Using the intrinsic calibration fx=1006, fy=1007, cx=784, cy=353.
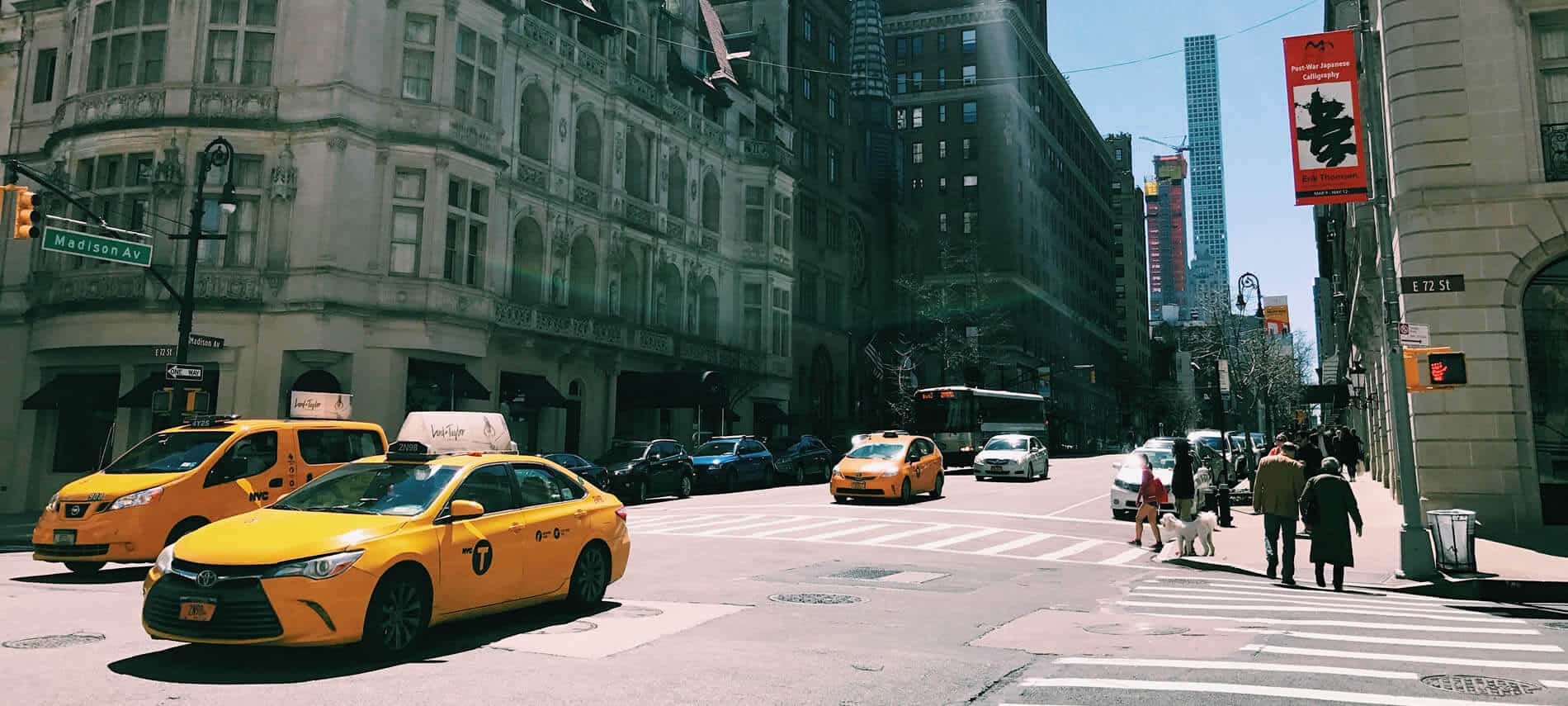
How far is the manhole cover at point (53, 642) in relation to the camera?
8.08m

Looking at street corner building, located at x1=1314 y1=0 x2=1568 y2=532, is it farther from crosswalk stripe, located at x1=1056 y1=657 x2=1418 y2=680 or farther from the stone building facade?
the stone building facade

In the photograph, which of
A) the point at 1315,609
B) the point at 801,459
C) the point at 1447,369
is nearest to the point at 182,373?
the point at 1315,609

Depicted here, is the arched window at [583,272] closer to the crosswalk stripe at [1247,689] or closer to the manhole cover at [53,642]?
the manhole cover at [53,642]

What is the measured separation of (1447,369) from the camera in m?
15.0

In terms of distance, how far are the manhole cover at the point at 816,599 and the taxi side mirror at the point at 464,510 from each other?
3.88 metres

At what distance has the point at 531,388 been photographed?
33.0m

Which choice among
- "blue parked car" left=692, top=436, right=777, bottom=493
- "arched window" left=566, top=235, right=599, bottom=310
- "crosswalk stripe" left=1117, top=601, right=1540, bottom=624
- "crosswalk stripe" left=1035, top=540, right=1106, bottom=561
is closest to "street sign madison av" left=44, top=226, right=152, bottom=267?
"blue parked car" left=692, top=436, right=777, bottom=493

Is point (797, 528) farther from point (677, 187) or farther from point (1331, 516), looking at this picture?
point (677, 187)

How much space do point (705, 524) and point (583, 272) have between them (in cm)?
1908

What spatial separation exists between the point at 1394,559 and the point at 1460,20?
408 inches

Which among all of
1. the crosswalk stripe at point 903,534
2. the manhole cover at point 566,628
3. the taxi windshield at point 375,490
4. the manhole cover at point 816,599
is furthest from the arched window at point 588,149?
the manhole cover at point 566,628

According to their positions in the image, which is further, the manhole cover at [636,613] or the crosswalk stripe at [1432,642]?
the manhole cover at [636,613]

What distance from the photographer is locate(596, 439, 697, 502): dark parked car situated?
92.8 ft

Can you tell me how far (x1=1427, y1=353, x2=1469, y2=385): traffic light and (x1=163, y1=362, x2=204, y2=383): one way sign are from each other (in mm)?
21721
